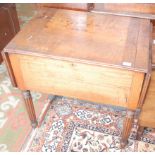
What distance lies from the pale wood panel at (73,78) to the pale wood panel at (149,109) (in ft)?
0.40

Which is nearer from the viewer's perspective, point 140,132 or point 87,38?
point 87,38

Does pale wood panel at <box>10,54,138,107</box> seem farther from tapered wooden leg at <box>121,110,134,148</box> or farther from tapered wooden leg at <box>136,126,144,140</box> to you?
tapered wooden leg at <box>136,126,144,140</box>

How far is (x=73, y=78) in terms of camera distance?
44.9 inches

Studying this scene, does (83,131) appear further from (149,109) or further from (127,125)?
(149,109)

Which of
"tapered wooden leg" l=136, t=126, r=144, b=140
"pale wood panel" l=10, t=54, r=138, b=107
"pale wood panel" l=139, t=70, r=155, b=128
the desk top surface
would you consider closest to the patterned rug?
"tapered wooden leg" l=136, t=126, r=144, b=140

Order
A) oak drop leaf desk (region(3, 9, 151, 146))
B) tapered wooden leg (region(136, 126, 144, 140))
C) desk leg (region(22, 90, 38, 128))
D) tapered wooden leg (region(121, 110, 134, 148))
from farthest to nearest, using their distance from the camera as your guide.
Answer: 1. tapered wooden leg (region(136, 126, 144, 140))
2. desk leg (region(22, 90, 38, 128))
3. tapered wooden leg (region(121, 110, 134, 148))
4. oak drop leaf desk (region(3, 9, 151, 146))

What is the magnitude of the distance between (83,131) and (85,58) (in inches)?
29.6

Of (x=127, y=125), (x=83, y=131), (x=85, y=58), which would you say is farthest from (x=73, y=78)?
(x=83, y=131)

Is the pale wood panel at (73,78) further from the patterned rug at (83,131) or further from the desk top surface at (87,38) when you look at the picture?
the patterned rug at (83,131)

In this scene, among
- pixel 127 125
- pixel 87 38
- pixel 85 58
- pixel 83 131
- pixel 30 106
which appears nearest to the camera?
pixel 85 58

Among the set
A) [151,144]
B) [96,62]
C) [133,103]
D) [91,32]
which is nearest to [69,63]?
[96,62]

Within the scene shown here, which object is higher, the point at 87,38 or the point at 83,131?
the point at 87,38

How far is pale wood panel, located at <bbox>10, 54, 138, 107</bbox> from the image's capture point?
1.07 m

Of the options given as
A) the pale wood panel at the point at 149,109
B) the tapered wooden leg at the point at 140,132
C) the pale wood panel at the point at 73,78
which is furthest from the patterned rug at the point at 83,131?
the pale wood panel at the point at 73,78
